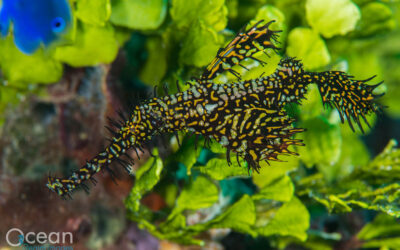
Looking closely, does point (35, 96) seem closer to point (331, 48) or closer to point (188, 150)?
point (188, 150)

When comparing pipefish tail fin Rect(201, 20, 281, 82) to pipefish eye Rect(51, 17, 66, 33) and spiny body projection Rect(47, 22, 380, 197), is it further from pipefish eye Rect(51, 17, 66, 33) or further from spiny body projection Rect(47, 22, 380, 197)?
pipefish eye Rect(51, 17, 66, 33)

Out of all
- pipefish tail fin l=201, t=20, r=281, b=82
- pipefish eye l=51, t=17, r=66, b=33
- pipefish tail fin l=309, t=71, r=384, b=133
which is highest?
pipefish eye l=51, t=17, r=66, b=33

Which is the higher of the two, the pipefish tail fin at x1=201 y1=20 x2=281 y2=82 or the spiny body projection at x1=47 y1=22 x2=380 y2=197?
the pipefish tail fin at x1=201 y1=20 x2=281 y2=82

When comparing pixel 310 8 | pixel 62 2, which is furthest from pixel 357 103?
pixel 62 2

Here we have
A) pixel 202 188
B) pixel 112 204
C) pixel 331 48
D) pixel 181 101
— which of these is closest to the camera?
pixel 181 101

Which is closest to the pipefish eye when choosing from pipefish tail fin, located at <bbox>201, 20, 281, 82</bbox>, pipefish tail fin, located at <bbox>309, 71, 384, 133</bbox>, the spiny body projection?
the spiny body projection

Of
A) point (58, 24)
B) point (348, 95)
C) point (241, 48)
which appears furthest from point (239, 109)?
point (58, 24)
